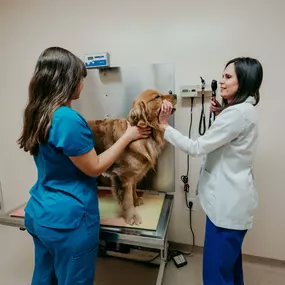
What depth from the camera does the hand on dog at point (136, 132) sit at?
1.17 m

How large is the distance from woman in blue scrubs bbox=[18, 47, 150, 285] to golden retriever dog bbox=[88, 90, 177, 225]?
282mm

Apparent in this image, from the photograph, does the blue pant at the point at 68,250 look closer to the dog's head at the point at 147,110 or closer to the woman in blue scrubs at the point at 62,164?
the woman in blue scrubs at the point at 62,164

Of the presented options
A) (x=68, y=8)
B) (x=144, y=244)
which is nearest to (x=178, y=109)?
(x=144, y=244)

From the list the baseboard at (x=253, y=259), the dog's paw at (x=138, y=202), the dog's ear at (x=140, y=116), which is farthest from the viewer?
the baseboard at (x=253, y=259)

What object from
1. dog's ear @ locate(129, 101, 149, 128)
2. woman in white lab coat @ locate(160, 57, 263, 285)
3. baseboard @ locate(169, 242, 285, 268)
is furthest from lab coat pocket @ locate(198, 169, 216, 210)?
baseboard @ locate(169, 242, 285, 268)

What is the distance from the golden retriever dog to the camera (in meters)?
1.25

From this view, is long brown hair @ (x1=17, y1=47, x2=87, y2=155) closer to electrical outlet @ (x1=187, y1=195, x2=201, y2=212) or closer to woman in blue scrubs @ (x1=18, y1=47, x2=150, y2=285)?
woman in blue scrubs @ (x1=18, y1=47, x2=150, y2=285)

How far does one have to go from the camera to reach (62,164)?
934mm

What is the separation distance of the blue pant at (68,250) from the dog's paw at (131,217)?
246 millimetres

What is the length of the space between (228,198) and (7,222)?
1.33m

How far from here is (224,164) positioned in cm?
110

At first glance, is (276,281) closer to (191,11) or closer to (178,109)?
(178,109)

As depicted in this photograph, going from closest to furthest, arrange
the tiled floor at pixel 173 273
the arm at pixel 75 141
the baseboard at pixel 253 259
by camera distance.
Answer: the arm at pixel 75 141, the tiled floor at pixel 173 273, the baseboard at pixel 253 259

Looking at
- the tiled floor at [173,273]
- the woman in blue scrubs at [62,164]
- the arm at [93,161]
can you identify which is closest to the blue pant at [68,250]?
the woman in blue scrubs at [62,164]
